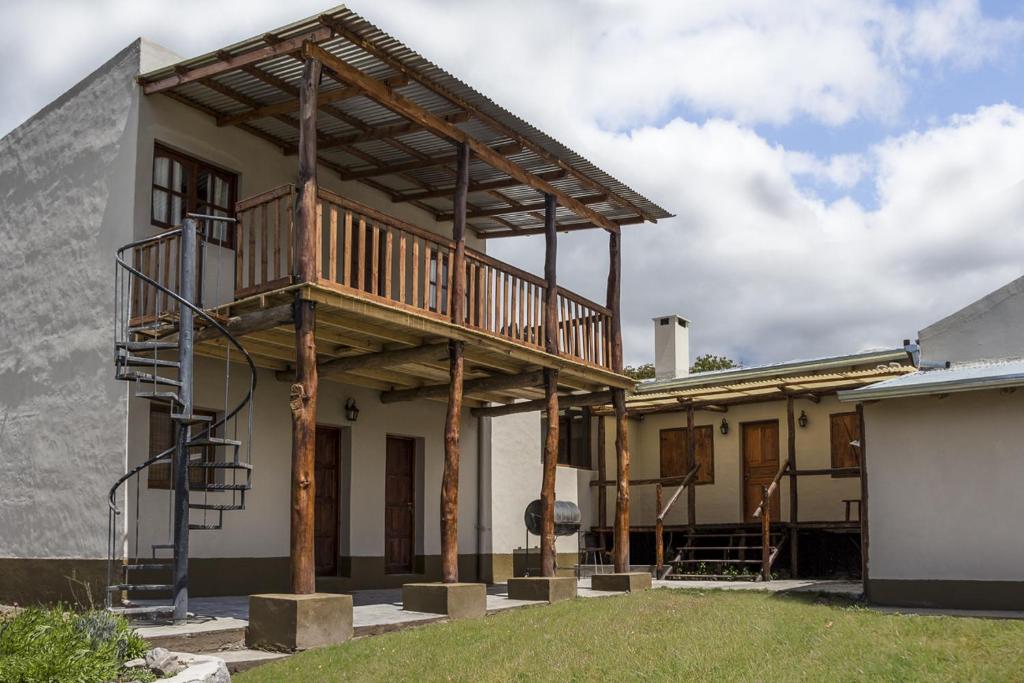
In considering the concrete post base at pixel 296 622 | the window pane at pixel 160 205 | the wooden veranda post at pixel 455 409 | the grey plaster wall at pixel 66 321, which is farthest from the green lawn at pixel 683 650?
the window pane at pixel 160 205

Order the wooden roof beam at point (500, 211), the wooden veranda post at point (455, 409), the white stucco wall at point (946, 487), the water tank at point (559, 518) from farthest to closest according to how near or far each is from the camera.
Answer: the water tank at point (559, 518) < the wooden roof beam at point (500, 211) < the white stucco wall at point (946, 487) < the wooden veranda post at point (455, 409)

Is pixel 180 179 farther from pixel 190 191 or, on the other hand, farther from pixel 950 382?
pixel 950 382

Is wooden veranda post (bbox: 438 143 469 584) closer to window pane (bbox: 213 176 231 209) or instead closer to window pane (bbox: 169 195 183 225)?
window pane (bbox: 213 176 231 209)

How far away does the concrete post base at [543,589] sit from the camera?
13.1 meters

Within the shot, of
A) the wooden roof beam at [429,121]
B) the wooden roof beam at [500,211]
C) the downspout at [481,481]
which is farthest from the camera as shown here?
the downspout at [481,481]

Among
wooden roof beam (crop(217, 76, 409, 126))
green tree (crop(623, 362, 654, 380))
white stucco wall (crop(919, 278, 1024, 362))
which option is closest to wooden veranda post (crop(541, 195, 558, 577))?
wooden roof beam (crop(217, 76, 409, 126))

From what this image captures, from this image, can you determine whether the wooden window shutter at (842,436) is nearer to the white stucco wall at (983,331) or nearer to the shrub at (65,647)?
the white stucco wall at (983,331)

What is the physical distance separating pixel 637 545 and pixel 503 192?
974 cm

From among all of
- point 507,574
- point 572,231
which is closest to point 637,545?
point 507,574

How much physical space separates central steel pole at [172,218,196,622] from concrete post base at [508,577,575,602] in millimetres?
4542

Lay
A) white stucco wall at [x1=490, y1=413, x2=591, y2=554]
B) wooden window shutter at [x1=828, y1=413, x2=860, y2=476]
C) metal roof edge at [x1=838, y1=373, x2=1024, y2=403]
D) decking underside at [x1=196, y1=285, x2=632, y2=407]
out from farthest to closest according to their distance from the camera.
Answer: wooden window shutter at [x1=828, y1=413, x2=860, y2=476] < white stucco wall at [x1=490, y1=413, x2=591, y2=554] < metal roof edge at [x1=838, y1=373, x2=1024, y2=403] < decking underside at [x1=196, y1=285, x2=632, y2=407]

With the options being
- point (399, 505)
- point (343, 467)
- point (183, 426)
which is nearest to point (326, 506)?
point (343, 467)

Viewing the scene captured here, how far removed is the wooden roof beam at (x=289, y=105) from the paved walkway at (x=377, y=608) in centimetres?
539

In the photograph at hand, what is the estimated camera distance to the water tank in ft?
54.5
